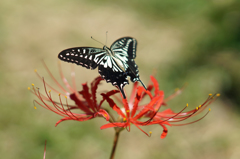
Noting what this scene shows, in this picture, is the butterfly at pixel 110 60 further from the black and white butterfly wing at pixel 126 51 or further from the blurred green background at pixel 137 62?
the blurred green background at pixel 137 62

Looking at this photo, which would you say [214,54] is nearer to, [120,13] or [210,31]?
[210,31]

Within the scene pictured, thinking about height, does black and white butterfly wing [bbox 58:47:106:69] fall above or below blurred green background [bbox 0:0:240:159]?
above

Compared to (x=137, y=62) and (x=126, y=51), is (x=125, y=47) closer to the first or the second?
(x=126, y=51)

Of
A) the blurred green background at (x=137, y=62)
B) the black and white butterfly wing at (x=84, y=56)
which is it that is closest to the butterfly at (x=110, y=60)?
the black and white butterfly wing at (x=84, y=56)

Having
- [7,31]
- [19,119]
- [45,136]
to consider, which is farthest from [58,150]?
[7,31]

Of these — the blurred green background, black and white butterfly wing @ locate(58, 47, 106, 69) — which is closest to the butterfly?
black and white butterfly wing @ locate(58, 47, 106, 69)

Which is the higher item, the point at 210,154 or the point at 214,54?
the point at 214,54

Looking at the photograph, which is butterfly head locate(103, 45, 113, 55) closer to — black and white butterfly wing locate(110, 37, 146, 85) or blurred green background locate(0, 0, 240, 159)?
black and white butterfly wing locate(110, 37, 146, 85)
